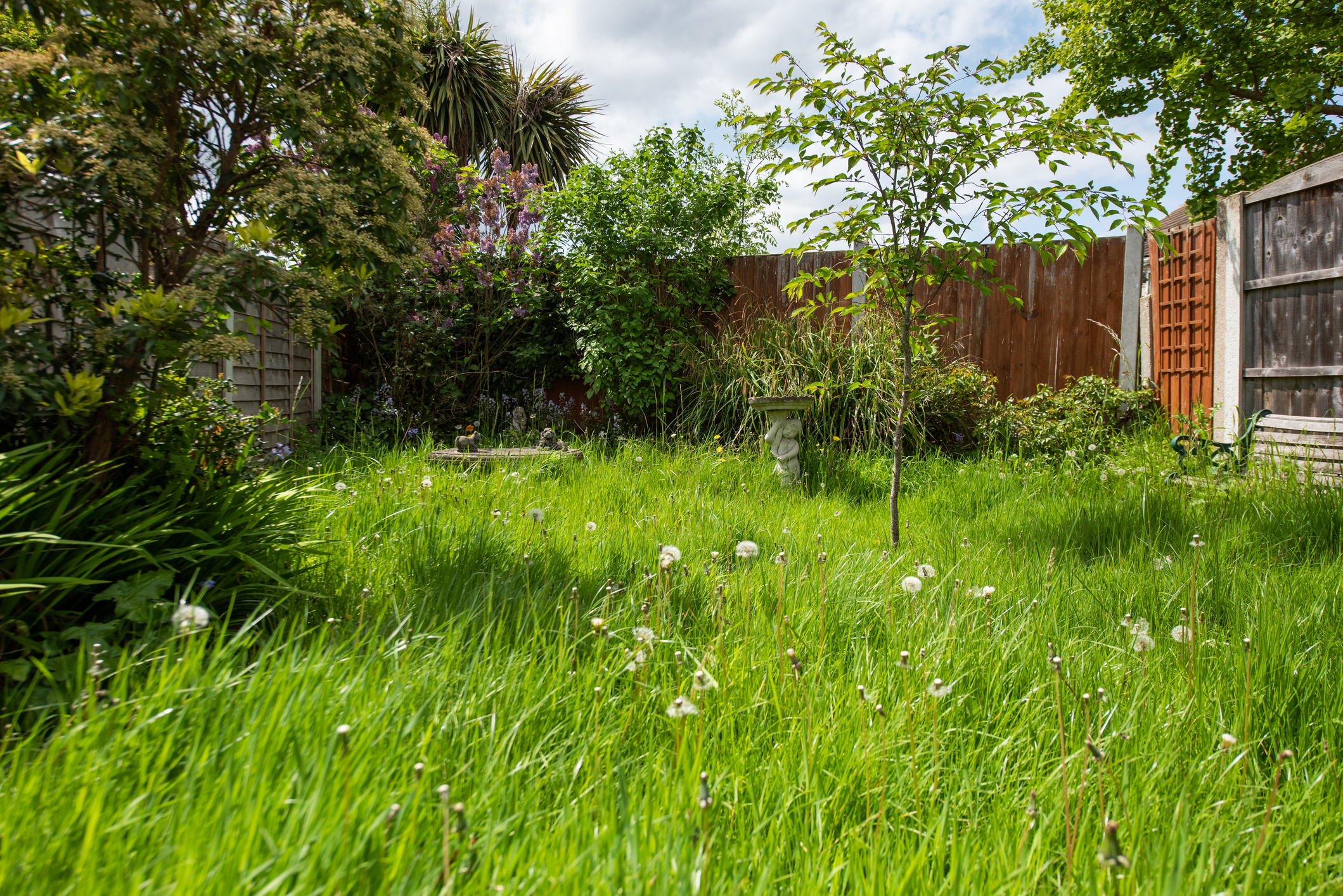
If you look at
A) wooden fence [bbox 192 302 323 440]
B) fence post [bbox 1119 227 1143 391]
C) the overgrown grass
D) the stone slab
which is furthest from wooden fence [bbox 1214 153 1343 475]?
wooden fence [bbox 192 302 323 440]

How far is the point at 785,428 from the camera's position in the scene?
4961 millimetres

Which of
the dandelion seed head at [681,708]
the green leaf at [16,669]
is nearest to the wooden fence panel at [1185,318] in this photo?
the dandelion seed head at [681,708]

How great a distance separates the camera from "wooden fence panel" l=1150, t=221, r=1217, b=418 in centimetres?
558

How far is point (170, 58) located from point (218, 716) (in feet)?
7.17

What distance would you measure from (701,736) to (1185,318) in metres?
6.49

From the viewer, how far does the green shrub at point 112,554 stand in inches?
63.4

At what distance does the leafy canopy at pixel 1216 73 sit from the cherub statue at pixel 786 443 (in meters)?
9.36

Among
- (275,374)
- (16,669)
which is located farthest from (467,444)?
(16,669)

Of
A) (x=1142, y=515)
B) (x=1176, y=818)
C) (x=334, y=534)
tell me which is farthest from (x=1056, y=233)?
(x=334, y=534)

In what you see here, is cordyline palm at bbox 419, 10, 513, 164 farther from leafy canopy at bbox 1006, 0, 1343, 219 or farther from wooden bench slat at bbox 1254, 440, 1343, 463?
wooden bench slat at bbox 1254, 440, 1343, 463

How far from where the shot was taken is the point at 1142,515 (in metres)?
3.28

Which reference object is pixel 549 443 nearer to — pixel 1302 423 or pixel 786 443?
Result: pixel 786 443

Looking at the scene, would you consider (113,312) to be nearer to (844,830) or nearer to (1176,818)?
(844,830)

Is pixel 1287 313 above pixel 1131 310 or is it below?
below
